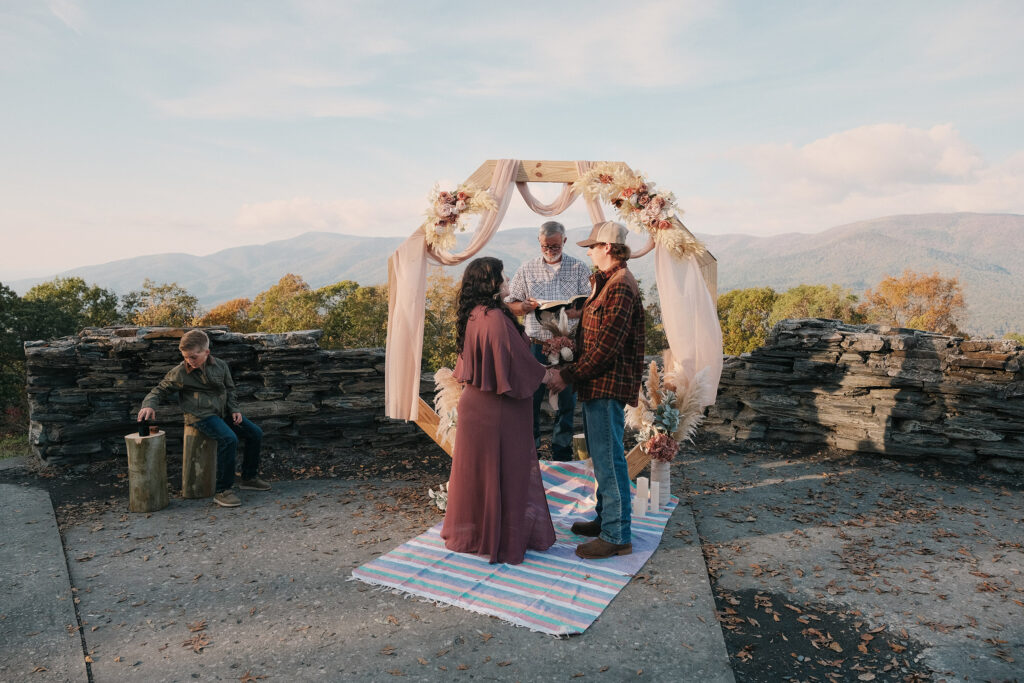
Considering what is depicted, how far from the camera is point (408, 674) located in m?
3.10

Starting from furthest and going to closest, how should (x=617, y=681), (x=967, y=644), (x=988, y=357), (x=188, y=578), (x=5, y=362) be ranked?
(x=5, y=362) < (x=988, y=357) < (x=188, y=578) < (x=967, y=644) < (x=617, y=681)

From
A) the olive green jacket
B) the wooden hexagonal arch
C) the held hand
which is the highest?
the wooden hexagonal arch

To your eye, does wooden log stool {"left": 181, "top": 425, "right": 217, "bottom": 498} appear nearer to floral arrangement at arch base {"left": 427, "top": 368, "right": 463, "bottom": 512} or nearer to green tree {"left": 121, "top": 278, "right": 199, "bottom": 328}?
floral arrangement at arch base {"left": 427, "top": 368, "right": 463, "bottom": 512}

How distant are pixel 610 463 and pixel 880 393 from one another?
481 centimetres

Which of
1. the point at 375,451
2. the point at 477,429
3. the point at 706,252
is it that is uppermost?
the point at 706,252

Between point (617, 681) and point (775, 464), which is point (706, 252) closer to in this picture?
point (775, 464)

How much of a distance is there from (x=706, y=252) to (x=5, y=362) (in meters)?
13.6

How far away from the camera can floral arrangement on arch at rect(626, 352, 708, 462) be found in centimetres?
549

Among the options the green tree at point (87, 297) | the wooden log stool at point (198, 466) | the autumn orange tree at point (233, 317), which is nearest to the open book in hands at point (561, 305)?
the wooden log stool at point (198, 466)

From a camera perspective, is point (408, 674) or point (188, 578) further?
point (188, 578)

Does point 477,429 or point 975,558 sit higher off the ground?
point 477,429

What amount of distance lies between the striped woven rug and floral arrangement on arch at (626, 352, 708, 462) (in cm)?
71

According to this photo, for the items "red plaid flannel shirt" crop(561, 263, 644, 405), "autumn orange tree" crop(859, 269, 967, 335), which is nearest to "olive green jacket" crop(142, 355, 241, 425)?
"red plaid flannel shirt" crop(561, 263, 644, 405)

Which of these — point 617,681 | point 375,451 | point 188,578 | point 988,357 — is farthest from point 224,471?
point 988,357
